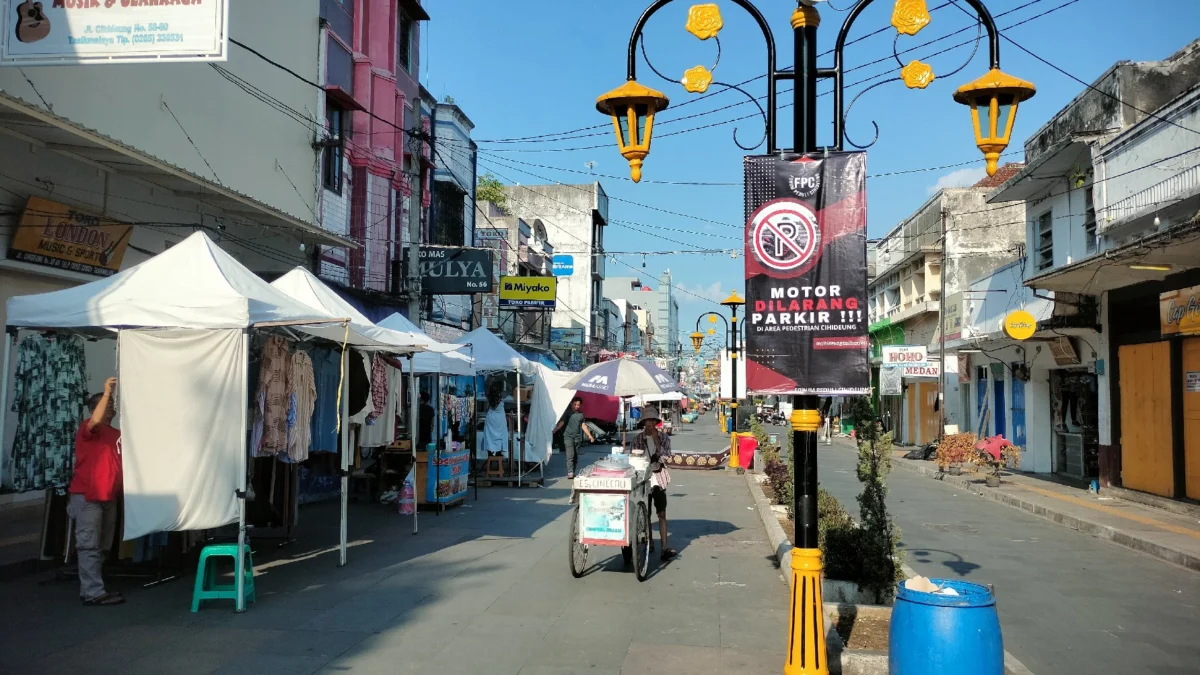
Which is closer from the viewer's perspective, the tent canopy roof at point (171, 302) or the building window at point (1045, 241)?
the tent canopy roof at point (171, 302)

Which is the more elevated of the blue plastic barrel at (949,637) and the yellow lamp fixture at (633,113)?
the yellow lamp fixture at (633,113)

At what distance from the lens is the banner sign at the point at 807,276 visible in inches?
210

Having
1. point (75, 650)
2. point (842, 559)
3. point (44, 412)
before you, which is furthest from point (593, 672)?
point (44, 412)

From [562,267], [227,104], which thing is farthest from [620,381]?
[562,267]

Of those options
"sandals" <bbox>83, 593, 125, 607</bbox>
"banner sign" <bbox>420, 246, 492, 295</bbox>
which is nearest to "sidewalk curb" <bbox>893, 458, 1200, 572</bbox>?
"sandals" <bbox>83, 593, 125, 607</bbox>

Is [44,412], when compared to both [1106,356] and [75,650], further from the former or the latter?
[1106,356]

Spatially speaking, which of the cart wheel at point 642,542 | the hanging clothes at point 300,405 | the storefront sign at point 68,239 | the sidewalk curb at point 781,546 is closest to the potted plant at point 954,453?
the sidewalk curb at point 781,546

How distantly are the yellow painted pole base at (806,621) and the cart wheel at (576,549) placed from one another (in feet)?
12.5

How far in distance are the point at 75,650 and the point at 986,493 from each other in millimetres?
18389

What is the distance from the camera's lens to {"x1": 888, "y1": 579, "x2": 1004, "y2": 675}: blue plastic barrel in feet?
14.7

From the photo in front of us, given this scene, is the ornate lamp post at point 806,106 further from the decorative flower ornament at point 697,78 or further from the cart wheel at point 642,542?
the cart wheel at point 642,542

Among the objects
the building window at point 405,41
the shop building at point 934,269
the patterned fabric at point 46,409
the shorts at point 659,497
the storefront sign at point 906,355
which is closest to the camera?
the patterned fabric at point 46,409

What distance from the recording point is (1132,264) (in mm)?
14867

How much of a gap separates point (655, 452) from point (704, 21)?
17.1 ft
